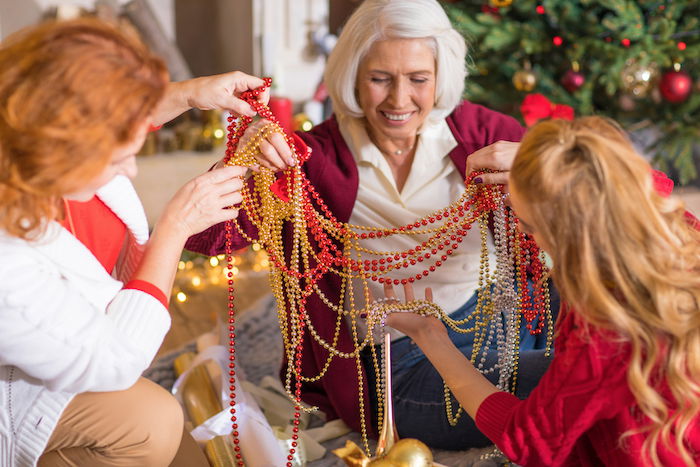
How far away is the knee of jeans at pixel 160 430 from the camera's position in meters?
1.35

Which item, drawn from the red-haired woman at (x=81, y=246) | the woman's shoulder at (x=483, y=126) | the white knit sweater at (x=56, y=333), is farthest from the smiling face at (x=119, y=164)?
the woman's shoulder at (x=483, y=126)

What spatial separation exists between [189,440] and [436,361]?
0.61 metres

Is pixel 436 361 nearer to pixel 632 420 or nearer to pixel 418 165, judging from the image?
pixel 632 420

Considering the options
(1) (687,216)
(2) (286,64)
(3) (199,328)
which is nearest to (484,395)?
(1) (687,216)

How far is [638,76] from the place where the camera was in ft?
9.09

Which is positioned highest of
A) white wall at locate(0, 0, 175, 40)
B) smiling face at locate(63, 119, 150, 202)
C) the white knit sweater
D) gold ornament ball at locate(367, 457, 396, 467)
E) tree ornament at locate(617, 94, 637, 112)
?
white wall at locate(0, 0, 175, 40)

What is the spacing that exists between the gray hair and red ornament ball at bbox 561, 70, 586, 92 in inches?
50.2

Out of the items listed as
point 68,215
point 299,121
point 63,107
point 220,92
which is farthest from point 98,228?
point 299,121

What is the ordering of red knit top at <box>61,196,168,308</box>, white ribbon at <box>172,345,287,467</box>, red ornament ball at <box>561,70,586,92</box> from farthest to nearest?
1. red ornament ball at <box>561,70,586,92</box>
2. white ribbon at <box>172,345,287,467</box>
3. red knit top at <box>61,196,168,308</box>

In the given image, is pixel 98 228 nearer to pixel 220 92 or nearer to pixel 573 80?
pixel 220 92

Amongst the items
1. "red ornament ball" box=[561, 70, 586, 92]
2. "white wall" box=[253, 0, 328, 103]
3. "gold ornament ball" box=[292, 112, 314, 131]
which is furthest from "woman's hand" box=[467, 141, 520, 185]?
"white wall" box=[253, 0, 328, 103]

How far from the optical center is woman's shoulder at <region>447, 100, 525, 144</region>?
Answer: 185cm

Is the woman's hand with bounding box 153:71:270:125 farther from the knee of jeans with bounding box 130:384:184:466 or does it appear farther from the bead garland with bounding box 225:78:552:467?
the knee of jeans with bounding box 130:384:184:466

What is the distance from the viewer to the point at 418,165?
182 cm
